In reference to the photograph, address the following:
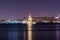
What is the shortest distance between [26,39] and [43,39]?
154cm

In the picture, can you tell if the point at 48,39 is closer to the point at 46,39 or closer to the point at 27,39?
the point at 46,39

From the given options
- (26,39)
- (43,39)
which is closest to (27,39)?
(26,39)

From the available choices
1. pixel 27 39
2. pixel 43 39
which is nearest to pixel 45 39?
pixel 43 39

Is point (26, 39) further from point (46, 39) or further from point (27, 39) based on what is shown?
point (46, 39)

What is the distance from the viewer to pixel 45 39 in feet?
57.9

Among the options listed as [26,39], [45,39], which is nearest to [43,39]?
[45,39]

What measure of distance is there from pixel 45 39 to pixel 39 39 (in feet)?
1.79

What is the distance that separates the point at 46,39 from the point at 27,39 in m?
1.87

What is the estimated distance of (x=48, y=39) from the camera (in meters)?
17.6

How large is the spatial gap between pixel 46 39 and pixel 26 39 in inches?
72.5

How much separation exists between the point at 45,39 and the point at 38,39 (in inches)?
24.3

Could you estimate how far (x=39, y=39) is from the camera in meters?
17.8

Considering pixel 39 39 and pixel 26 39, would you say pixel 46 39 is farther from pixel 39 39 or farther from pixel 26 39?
pixel 26 39

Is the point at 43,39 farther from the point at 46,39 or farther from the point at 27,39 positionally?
the point at 27,39
